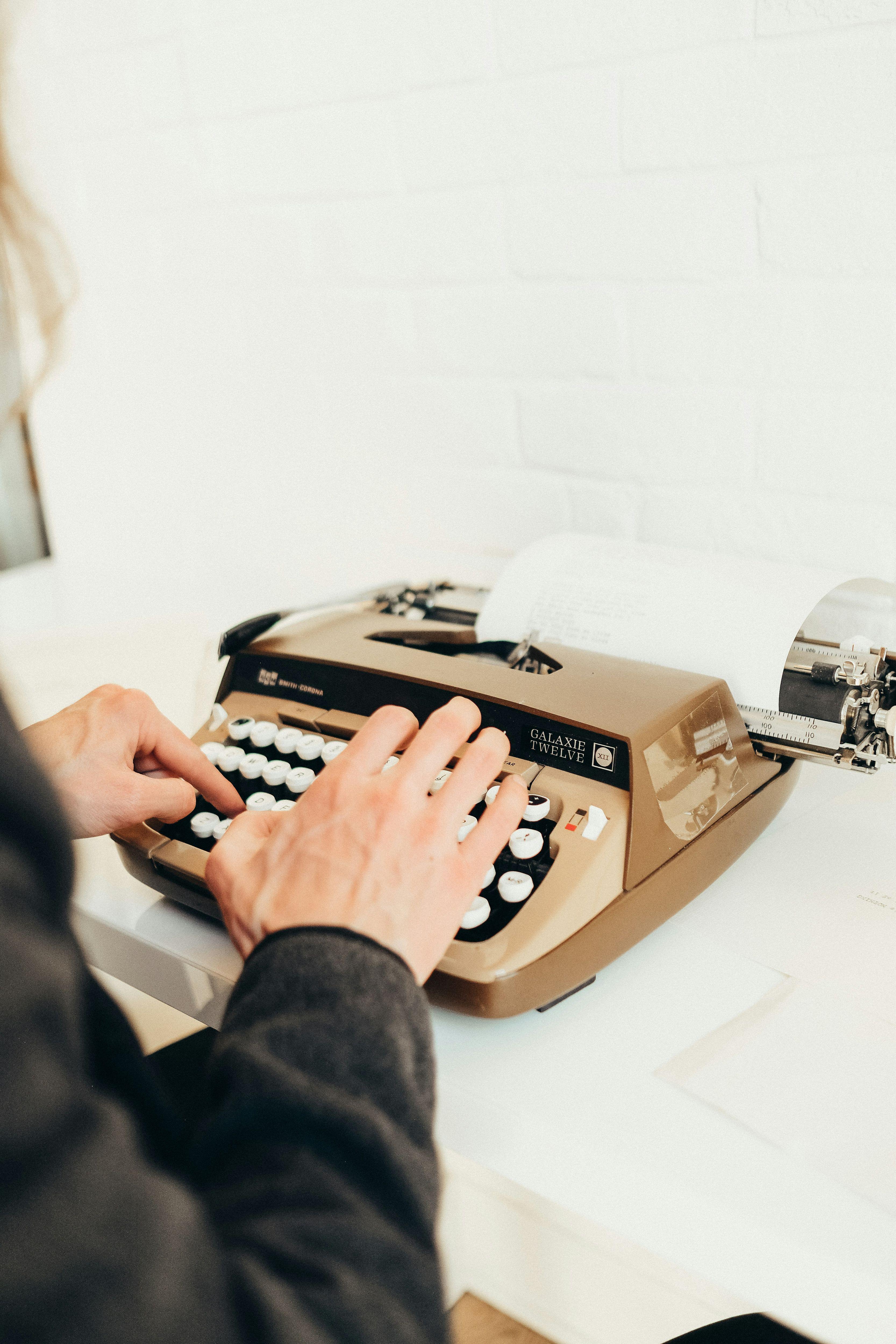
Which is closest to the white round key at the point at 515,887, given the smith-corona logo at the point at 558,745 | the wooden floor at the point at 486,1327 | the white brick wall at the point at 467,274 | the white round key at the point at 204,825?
the smith-corona logo at the point at 558,745

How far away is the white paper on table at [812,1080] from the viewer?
51 centimetres

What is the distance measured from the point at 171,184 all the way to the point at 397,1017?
1276mm

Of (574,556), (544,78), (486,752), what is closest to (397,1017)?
(486,752)

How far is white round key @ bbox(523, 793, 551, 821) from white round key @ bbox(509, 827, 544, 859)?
0.05ft

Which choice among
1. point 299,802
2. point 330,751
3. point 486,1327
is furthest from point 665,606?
point 486,1327

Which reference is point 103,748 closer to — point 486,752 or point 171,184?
point 486,752

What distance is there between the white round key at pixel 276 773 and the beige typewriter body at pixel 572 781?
56 mm

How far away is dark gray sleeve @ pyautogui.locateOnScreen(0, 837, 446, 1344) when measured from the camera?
34 centimetres

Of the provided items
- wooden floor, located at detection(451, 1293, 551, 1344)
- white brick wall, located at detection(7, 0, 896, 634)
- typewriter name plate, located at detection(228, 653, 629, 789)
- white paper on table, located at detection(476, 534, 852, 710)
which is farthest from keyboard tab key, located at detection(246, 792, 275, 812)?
wooden floor, located at detection(451, 1293, 551, 1344)

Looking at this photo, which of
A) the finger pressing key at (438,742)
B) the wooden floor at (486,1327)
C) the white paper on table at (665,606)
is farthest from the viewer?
the wooden floor at (486,1327)

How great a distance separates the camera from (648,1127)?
1.78 feet

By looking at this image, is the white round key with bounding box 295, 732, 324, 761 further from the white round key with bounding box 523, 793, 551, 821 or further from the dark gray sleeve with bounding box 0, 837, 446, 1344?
the dark gray sleeve with bounding box 0, 837, 446, 1344

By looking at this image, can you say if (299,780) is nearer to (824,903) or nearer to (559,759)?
(559,759)

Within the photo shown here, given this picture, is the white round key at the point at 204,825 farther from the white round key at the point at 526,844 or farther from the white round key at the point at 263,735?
the white round key at the point at 526,844
